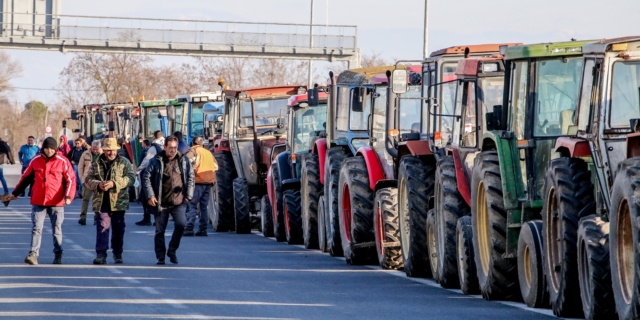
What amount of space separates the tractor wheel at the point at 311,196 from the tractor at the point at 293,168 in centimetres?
79

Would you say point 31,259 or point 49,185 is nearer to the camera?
point 31,259

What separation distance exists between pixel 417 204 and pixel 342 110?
14.7 feet

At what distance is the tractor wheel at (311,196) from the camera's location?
2236 cm

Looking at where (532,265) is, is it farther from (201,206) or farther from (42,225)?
(201,206)


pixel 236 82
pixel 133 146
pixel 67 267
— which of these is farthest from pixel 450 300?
pixel 236 82

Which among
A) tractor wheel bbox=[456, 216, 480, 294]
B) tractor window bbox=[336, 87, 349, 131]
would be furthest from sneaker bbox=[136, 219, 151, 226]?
tractor wheel bbox=[456, 216, 480, 294]

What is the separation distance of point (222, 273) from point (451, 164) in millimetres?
3576

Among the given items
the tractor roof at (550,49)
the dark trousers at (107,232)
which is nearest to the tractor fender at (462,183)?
the tractor roof at (550,49)

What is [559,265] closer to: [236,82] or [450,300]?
[450,300]

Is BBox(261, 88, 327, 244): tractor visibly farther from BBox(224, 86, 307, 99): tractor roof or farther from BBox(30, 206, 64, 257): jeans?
BBox(30, 206, 64, 257): jeans

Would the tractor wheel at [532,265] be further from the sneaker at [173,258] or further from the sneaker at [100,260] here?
the sneaker at [100,260]

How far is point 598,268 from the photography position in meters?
11.0

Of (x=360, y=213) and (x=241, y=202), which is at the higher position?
(x=360, y=213)

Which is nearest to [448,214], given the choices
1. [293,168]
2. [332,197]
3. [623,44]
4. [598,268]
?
[623,44]
